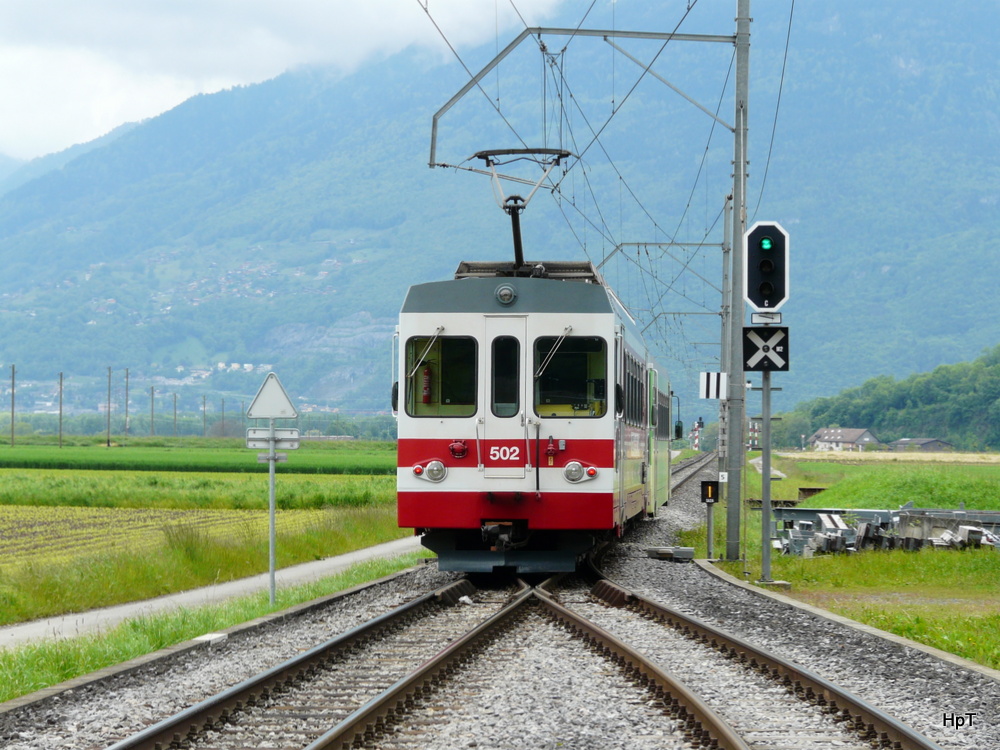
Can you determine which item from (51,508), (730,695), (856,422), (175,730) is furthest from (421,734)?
(856,422)

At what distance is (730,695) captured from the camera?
8.16m

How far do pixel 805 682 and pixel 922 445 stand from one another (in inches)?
5506

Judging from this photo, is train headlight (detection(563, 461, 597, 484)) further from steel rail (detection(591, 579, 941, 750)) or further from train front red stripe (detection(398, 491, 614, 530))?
steel rail (detection(591, 579, 941, 750))

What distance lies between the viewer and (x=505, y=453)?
14078mm

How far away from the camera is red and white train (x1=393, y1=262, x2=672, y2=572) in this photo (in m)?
14.0

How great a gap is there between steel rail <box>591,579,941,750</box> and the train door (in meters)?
2.19

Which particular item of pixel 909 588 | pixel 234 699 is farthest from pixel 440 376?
pixel 234 699

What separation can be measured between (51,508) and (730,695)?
35.1m

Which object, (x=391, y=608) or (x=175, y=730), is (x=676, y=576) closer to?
(x=391, y=608)

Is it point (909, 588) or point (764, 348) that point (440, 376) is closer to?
point (764, 348)

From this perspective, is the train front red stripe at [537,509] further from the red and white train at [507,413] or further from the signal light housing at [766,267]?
the signal light housing at [766,267]

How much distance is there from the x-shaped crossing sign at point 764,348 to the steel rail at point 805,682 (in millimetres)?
3044

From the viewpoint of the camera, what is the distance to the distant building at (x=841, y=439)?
155750 mm

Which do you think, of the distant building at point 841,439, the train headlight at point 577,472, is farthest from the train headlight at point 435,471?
the distant building at point 841,439
